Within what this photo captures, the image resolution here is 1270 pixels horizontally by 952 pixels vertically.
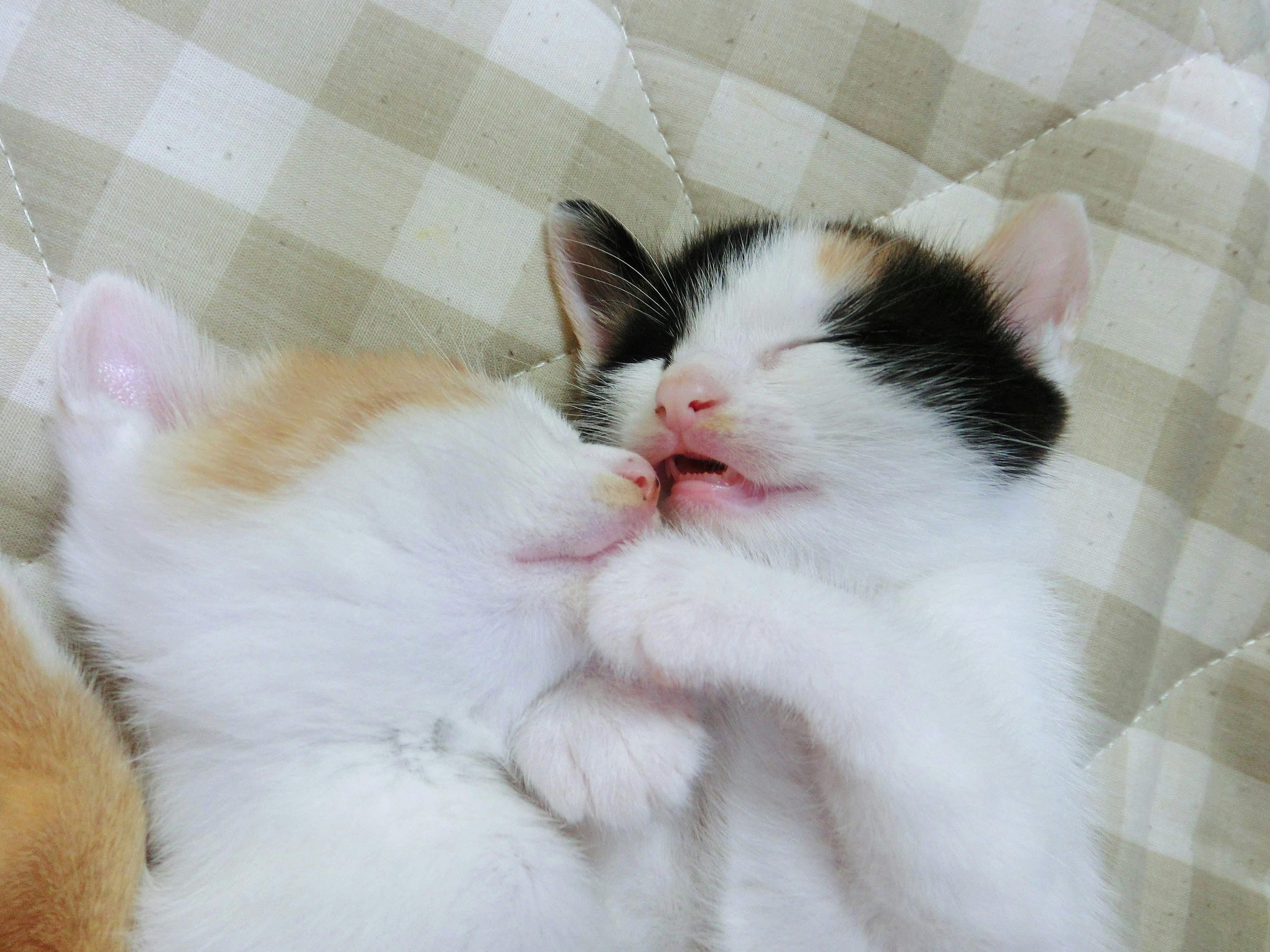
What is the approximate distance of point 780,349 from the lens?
2.85 feet

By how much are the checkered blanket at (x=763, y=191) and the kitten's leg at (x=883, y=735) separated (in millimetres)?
467

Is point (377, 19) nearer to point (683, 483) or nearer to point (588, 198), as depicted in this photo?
point (588, 198)

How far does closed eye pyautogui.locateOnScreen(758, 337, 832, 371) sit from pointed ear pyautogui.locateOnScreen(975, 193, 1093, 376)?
0.90 ft

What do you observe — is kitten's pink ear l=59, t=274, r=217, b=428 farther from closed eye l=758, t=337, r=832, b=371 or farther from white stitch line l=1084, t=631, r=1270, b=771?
white stitch line l=1084, t=631, r=1270, b=771

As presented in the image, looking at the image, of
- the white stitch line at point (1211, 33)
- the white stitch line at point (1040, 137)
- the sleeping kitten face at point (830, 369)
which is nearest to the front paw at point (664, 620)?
the sleeping kitten face at point (830, 369)

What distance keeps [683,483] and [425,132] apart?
1.70 ft

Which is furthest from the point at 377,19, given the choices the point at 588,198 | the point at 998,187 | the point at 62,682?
the point at 998,187

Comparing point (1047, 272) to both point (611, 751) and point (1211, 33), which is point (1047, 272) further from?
point (611, 751)

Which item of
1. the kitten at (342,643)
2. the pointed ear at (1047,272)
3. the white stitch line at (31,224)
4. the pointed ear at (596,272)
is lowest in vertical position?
the kitten at (342,643)

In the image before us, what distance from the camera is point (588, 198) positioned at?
1.06 m

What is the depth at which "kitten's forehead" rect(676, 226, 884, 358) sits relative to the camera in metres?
0.88

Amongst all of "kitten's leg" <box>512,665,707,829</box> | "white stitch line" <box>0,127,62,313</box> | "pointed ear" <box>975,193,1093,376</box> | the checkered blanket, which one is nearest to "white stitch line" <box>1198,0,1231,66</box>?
the checkered blanket

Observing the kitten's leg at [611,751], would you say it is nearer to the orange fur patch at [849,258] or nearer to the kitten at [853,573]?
the kitten at [853,573]

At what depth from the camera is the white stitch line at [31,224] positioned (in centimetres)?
84
